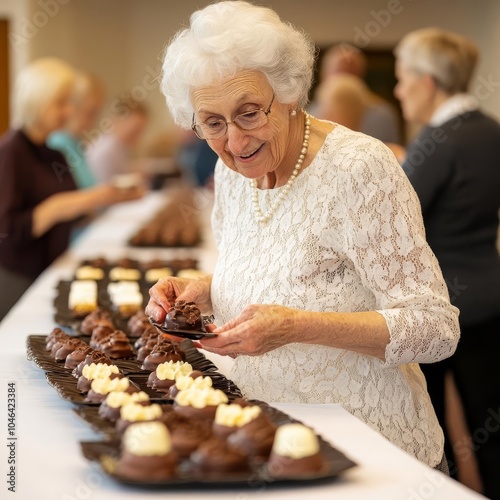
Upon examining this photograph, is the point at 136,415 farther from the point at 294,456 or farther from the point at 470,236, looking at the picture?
the point at 470,236

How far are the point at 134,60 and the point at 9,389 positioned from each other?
1263cm

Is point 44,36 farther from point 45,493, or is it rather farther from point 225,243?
point 45,493

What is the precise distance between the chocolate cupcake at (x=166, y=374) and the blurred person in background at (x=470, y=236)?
1596mm

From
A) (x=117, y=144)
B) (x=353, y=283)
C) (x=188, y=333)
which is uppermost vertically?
(x=353, y=283)

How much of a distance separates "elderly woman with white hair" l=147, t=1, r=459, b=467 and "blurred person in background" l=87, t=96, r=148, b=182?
20.2 ft

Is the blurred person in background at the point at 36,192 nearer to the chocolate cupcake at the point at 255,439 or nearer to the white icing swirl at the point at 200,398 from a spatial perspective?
the white icing swirl at the point at 200,398

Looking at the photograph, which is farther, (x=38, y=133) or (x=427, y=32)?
(x=38, y=133)

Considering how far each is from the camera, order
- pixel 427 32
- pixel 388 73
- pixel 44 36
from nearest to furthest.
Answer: pixel 427 32 → pixel 44 36 → pixel 388 73

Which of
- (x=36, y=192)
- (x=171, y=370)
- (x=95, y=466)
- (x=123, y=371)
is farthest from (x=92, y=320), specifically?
(x=36, y=192)

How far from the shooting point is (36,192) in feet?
16.1

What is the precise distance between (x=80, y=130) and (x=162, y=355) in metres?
5.49

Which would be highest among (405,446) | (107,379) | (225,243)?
(225,243)

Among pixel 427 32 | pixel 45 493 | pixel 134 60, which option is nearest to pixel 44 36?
pixel 134 60

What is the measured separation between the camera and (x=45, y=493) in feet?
5.51
